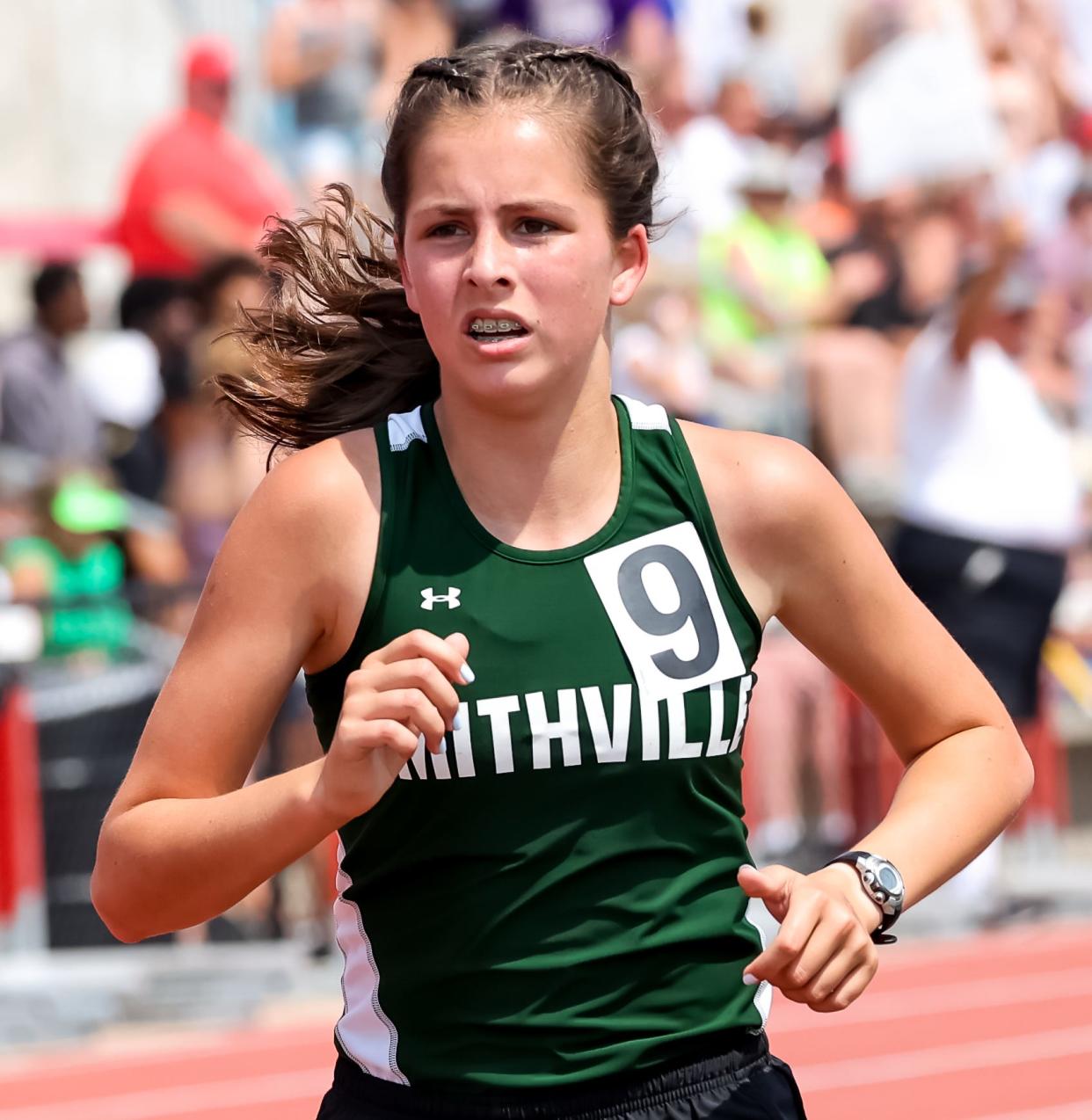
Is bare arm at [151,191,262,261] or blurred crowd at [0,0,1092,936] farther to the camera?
bare arm at [151,191,262,261]

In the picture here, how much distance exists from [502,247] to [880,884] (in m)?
0.80

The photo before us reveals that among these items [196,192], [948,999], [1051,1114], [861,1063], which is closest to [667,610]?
[1051,1114]

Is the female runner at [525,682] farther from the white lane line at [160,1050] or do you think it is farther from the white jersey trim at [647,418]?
the white lane line at [160,1050]

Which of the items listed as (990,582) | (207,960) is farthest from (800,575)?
(990,582)

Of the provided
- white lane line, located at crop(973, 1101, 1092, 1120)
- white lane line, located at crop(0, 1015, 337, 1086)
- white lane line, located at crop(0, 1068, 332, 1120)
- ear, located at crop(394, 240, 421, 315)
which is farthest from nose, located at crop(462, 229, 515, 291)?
white lane line, located at crop(0, 1015, 337, 1086)

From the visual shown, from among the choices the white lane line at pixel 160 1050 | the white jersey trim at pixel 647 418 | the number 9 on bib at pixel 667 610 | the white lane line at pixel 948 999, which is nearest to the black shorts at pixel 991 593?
the white lane line at pixel 948 999

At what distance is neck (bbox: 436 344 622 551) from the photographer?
2402 mm

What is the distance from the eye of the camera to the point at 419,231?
Answer: 7.59ft

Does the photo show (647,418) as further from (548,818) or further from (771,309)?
(771,309)

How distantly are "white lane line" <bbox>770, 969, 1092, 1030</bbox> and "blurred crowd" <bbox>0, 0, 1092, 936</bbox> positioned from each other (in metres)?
1.10

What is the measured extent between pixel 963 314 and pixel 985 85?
4.22 meters

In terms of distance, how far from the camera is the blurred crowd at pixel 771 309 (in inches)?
321

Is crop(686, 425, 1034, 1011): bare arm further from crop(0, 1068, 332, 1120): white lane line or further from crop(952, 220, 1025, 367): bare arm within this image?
crop(952, 220, 1025, 367): bare arm

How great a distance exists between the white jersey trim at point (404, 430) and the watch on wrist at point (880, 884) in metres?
0.68
